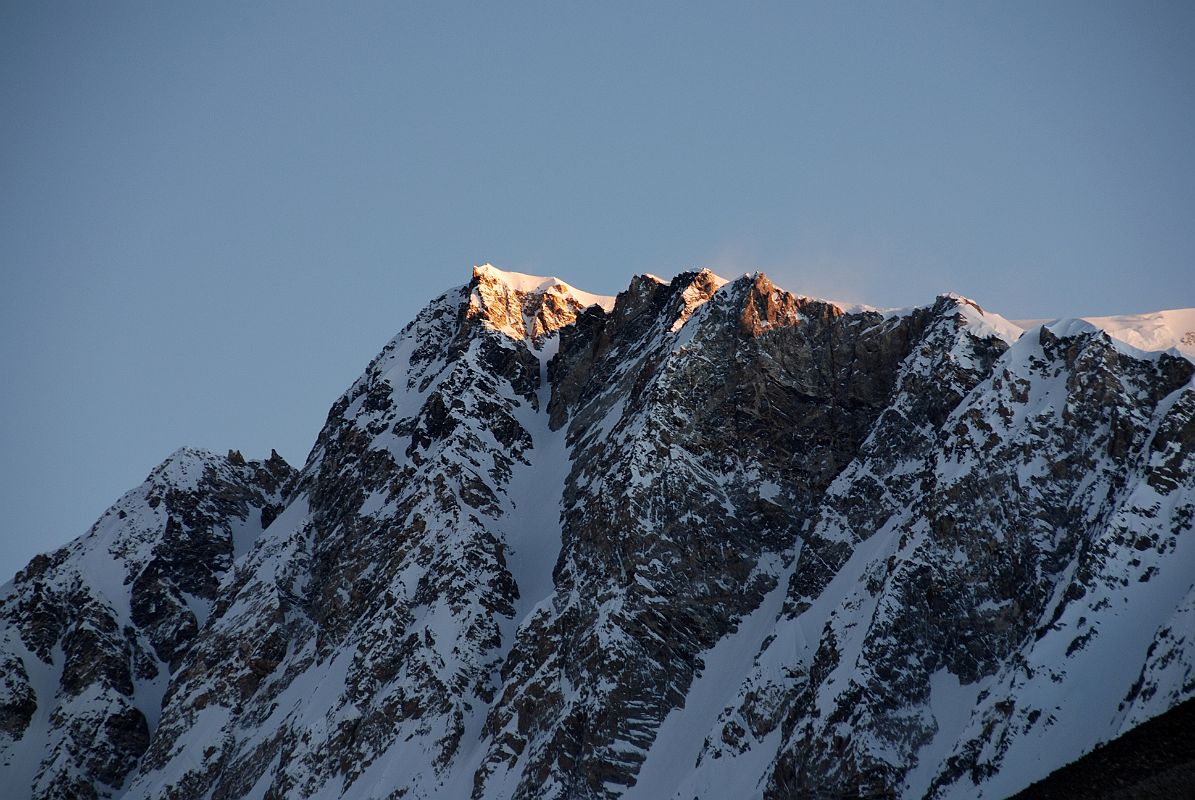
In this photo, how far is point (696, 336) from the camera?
402ft

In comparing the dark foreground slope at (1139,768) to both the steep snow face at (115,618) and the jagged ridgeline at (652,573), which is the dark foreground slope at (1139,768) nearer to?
the jagged ridgeline at (652,573)

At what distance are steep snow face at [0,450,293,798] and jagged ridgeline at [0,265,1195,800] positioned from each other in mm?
413

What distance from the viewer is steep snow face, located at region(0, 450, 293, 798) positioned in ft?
493

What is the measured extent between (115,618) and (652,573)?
78.7m

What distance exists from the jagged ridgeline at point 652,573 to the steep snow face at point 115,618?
0.41 meters

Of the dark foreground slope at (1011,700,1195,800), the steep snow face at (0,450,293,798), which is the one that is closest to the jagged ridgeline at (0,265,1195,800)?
the steep snow face at (0,450,293,798)

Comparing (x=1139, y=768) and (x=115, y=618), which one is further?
(x=115, y=618)

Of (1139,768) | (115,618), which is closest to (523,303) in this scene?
(115,618)

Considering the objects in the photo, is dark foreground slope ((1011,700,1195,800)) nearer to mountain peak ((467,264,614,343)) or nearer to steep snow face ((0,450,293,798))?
mountain peak ((467,264,614,343))

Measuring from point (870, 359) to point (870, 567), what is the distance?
1072 inches

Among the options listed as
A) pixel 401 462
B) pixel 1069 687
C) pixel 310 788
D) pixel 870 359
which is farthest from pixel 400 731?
pixel 1069 687

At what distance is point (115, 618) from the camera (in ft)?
531

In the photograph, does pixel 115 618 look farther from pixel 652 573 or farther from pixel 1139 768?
Answer: pixel 1139 768

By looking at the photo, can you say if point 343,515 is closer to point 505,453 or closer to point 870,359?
point 505,453
